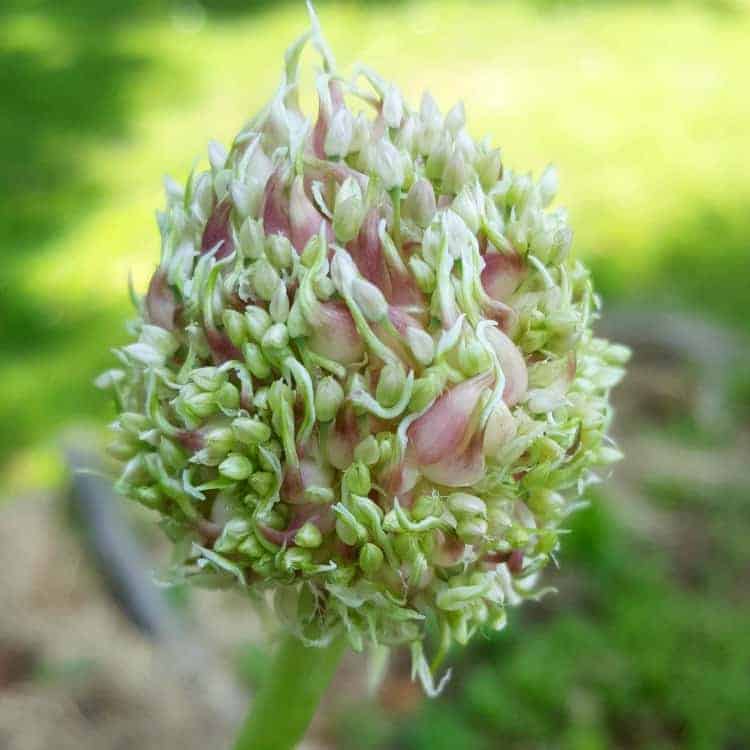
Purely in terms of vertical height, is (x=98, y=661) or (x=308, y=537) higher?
(x=308, y=537)

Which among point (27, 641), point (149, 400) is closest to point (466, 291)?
point (149, 400)

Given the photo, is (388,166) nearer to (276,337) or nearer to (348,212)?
(348,212)

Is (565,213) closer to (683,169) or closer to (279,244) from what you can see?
(279,244)

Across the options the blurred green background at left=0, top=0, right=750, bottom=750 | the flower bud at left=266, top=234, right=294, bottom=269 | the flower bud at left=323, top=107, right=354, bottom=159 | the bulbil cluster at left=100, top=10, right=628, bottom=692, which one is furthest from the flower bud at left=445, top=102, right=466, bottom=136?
the blurred green background at left=0, top=0, right=750, bottom=750

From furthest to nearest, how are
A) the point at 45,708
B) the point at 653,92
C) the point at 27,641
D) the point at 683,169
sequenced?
the point at 653,92, the point at 683,169, the point at 27,641, the point at 45,708

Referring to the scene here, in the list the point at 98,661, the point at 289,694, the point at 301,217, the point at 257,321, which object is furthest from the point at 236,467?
the point at 98,661

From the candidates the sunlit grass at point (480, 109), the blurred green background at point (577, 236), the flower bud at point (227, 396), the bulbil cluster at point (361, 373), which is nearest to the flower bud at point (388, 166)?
the bulbil cluster at point (361, 373)

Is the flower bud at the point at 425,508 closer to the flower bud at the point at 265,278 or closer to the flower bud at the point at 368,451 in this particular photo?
the flower bud at the point at 368,451

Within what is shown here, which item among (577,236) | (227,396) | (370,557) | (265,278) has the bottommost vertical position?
(577,236)

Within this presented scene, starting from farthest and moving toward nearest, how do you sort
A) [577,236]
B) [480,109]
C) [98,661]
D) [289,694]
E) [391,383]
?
1. [480,109]
2. [577,236]
3. [98,661]
4. [289,694]
5. [391,383]
